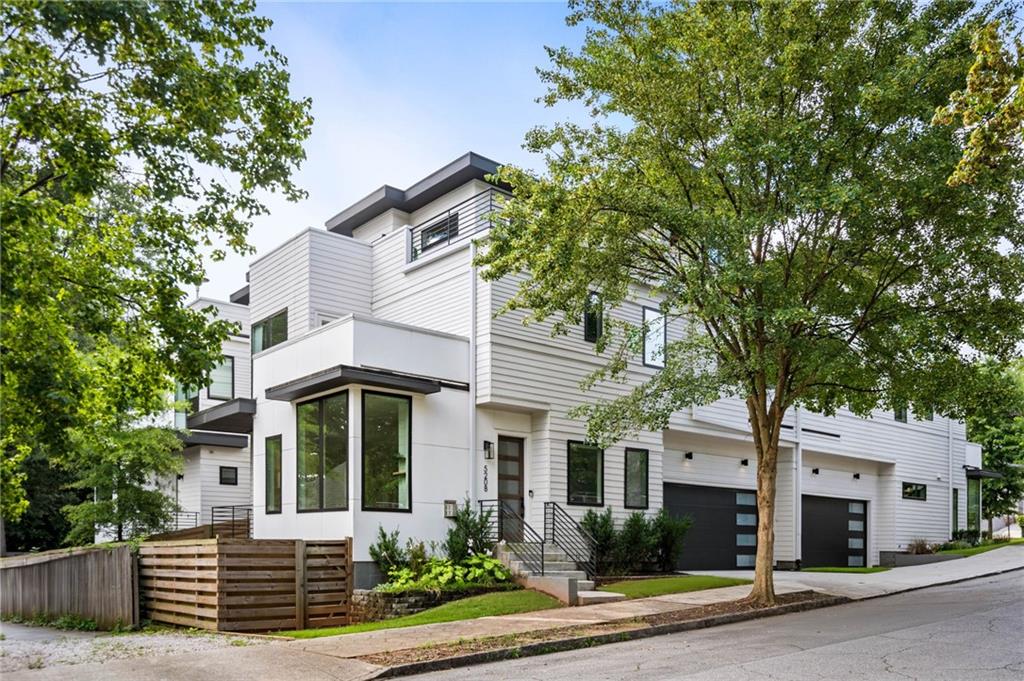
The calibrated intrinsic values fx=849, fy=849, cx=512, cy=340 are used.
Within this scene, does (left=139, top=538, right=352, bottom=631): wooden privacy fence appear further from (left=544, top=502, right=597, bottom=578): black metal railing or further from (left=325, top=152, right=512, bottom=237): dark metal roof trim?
(left=325, top=152, right=512, bottom=237): dark metal roof trim

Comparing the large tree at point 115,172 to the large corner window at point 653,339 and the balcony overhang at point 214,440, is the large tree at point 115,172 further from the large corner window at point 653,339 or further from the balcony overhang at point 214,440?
the balcony overhang at point 214,440

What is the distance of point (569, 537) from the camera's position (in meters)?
17.9

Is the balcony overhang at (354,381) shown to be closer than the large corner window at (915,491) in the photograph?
Yes

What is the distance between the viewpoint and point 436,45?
13273mm

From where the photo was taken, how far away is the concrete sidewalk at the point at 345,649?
916 cm

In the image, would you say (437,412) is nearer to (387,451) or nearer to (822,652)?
(387,451)

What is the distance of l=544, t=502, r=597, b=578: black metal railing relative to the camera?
17.3m

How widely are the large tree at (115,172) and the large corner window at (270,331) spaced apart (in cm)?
923

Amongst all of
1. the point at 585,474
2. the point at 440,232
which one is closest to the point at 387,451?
the point at 585,474

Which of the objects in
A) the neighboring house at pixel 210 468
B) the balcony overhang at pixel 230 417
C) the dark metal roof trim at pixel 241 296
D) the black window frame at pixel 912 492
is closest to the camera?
the balcony overhang at pixel 230 417

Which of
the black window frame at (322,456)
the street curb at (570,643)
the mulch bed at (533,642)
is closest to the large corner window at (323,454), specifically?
the black window frame at (322,456)

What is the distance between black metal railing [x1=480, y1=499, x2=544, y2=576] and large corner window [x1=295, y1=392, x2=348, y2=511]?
295 centimetres

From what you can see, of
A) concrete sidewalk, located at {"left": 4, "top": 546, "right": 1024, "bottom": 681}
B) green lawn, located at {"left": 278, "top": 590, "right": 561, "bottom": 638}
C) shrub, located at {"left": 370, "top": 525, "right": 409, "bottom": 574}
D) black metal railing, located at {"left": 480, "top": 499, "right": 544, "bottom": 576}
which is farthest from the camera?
black metal railing, located at {"left": 480, "top": 499, "right": 544, "bottom": 576}

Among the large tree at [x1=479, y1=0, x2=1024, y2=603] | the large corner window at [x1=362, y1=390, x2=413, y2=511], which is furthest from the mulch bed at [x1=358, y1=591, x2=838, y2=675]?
the large corner window at [x1=362, y1=390, x2=413, y2=511]
